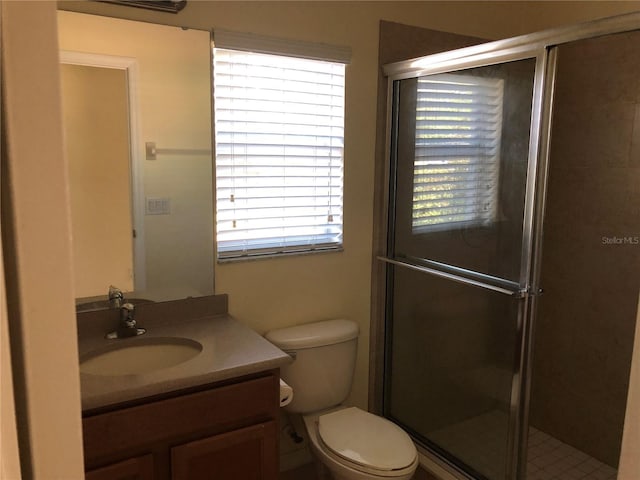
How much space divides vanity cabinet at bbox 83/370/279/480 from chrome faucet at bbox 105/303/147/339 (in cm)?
43

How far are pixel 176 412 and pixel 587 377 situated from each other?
2050 millimetres

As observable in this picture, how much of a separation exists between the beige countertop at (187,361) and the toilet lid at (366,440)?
0.50 metres

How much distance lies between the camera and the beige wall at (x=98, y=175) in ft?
5.76

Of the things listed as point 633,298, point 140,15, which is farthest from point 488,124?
point 140,15

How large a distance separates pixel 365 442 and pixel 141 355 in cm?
88

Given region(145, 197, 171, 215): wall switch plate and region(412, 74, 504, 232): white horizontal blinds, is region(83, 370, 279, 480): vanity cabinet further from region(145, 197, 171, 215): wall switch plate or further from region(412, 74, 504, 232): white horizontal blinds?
region(412, 74, 504, 232): white horizontal blinds

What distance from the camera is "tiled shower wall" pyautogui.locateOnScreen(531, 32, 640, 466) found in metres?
2.38

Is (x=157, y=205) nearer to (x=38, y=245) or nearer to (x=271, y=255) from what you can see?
(x=271, y=255)

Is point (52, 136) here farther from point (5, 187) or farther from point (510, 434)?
point (510, 434)

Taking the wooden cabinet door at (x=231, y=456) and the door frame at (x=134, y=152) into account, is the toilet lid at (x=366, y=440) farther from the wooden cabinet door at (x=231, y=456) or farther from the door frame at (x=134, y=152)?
the door frame at (x=134, y=152)

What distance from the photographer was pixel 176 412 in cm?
154

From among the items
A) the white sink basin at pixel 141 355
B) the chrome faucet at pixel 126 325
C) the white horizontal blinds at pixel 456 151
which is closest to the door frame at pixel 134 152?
the chrome faucet at pixel 126 325

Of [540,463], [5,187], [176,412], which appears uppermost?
[5,187]

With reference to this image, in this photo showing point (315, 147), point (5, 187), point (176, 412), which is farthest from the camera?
point (315, 147)
